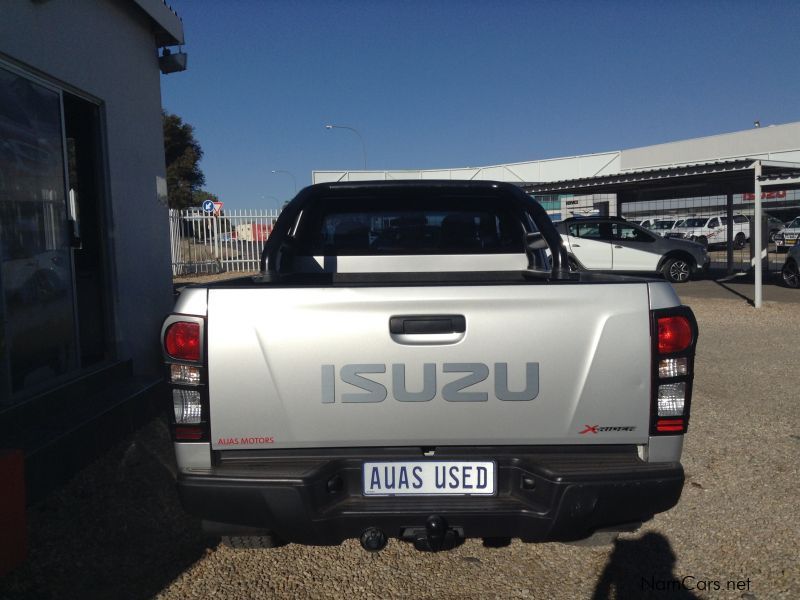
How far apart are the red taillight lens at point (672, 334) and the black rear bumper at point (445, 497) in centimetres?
41

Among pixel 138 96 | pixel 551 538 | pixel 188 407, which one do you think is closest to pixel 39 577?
pixel 188 407

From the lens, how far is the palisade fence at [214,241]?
20.4 metres

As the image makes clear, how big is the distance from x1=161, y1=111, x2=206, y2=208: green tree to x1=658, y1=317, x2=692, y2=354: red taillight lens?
4227cm

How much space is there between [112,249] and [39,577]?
138 inches

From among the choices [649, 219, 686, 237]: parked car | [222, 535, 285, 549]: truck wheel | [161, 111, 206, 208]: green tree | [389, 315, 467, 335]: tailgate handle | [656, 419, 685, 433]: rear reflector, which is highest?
[161, 111, 206, 208]: green tree

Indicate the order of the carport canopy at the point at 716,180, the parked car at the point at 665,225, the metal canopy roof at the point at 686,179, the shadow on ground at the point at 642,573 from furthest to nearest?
1. the parked car at the point at 665,225
2. the metal canopy roof at the point at 686,179
3. the carport canopy at the point at 716,180
4. the shadow on ground at the point at 642,573

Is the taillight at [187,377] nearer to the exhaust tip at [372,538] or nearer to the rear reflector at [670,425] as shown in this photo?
the exhaust tip at [372,538]

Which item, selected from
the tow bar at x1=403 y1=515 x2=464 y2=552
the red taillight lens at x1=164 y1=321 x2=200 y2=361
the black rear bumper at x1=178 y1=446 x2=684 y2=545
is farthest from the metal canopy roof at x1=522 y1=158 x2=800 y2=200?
the red taillight lens at x1=164 y1=321 x2=200 y2=361

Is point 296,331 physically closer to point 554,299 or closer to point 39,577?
point 554,299

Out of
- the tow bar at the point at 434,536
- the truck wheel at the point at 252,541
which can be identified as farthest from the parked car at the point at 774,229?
the truck wheel at the point at 252,541

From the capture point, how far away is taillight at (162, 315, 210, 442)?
245 cm

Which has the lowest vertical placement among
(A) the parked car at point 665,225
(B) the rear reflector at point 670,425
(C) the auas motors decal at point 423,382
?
(B) the rear reflector at point 670,425

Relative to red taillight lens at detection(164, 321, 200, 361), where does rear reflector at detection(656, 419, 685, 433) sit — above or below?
below

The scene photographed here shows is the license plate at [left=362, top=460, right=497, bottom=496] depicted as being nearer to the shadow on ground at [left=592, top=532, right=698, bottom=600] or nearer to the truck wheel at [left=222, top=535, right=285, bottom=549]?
the truck wheel at [left=222, top=535, right=285, bottom=549]
